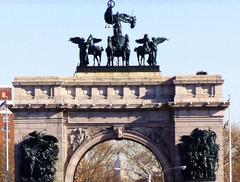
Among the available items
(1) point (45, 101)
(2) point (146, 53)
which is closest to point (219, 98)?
(2) point (146, 53)

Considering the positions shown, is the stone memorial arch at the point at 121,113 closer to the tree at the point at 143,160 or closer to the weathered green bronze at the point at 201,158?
the weathered green bronze at the point at 201,158

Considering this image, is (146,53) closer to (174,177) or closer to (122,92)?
(122,92)

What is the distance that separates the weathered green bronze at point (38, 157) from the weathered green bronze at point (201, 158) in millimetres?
8137

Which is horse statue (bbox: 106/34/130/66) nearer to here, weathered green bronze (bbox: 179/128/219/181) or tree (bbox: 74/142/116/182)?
weathered green bronze (bbox: 179/128/219/181)

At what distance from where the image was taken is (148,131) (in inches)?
2822

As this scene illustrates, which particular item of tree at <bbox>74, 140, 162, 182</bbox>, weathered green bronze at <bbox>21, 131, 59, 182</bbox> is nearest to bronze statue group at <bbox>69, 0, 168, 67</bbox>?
weathered green bronze at <bbox>21, 131, 59, 182</bbox>

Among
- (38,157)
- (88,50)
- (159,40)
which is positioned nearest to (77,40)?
(88,50)

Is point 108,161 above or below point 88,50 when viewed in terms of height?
below

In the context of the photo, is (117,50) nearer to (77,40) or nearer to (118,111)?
(77,40)

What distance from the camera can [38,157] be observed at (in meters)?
70.1

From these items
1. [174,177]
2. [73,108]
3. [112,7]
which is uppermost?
[112,7]

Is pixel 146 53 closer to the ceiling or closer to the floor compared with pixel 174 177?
closer to the ceiling

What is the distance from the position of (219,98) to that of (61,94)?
31.8 ft

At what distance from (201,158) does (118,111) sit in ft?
19.6
